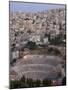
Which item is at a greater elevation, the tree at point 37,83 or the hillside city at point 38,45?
the hillside city at point 38,45

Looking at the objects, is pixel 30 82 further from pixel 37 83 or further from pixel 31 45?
pixel 31 45

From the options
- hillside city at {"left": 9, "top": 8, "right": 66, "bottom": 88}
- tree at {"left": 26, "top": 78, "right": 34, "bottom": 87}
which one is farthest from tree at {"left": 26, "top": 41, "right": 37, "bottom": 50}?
tree at {"left": 26, "top": 78, "right": 34, "bottom": 87}

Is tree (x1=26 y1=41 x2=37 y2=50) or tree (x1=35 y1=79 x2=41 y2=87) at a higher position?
tree (x1=26 y1=41 x2=37 y2=50)

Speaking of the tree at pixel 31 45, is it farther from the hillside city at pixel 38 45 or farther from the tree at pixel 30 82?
the tree at pixel 30 82

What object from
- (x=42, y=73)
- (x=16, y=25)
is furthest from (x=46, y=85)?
(x=16, y=25)

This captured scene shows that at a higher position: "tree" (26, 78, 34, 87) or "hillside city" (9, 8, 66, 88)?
"hillside city" (9, 8, 66, 88)

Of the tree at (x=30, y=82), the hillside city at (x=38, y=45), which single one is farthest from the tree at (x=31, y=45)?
the tree at (x=30, y=82)

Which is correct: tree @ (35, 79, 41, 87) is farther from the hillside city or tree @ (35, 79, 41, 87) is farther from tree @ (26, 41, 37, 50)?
tree @ (26, 41, 37, 50)

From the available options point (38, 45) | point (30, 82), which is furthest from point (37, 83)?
point (38, 45)

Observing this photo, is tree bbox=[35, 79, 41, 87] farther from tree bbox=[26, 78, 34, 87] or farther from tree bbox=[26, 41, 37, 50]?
tree bbox=[26, 41, 37, 50]

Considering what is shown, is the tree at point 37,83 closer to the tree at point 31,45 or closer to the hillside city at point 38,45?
the hillside city at point 38,45
